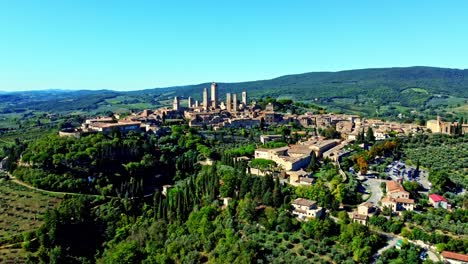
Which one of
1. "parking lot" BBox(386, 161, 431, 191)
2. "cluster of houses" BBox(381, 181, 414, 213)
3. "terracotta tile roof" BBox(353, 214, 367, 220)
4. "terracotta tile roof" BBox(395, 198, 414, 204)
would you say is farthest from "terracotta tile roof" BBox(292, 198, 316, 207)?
"parking lot" BBox(386, 161, 431, 191)

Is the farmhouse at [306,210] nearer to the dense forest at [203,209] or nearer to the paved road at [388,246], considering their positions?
the dense forest at [203,209]

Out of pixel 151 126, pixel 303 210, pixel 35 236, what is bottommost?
pixel 35 236

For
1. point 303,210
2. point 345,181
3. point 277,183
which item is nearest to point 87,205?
point 277,183

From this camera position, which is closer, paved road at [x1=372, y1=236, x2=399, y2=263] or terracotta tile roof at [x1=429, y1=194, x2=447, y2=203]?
paved road at [x1=372, y1=236, x2=399, y2=263]

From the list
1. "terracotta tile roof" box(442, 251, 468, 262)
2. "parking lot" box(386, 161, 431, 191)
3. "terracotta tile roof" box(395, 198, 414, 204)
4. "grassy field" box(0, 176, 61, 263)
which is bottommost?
"grassy field" box(0, 176, 61, 263)

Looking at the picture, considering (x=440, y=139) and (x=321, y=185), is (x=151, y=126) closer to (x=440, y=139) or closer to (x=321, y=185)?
(x=321, y=185)

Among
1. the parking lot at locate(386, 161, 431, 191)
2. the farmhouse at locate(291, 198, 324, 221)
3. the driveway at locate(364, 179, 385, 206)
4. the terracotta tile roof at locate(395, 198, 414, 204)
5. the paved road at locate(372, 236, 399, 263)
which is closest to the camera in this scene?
the paved road at locate(372, 236, 399, 263)

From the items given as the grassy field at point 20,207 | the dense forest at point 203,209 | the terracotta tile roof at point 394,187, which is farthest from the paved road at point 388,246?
the grassy field at point 20,207

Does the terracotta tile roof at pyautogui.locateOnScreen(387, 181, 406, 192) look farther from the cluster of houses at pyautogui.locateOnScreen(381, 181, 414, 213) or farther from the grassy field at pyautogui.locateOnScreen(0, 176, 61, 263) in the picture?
the grassy field at pyautogui.locateOnScreen(0, 176, 61, 263)

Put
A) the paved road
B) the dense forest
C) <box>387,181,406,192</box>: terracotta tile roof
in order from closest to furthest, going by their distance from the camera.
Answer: the paved road → the dense forest → <box>387,181,406,192</box>: terracotta tile roof
